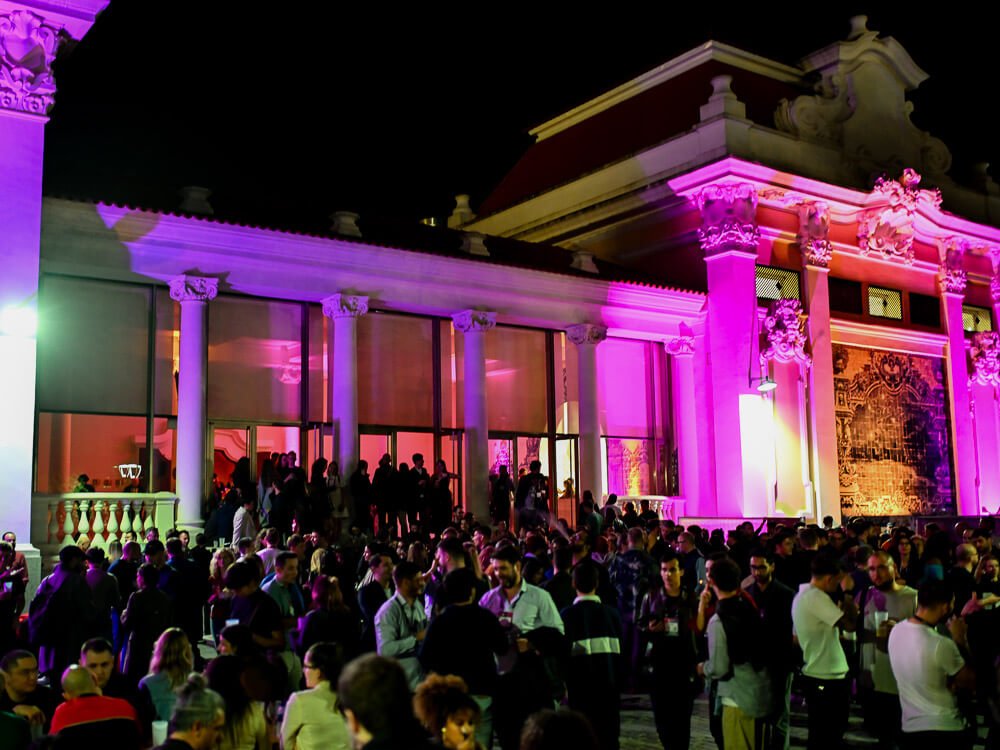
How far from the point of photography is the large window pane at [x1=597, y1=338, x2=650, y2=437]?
25547 millimetres

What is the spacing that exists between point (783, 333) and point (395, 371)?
10.2 metres

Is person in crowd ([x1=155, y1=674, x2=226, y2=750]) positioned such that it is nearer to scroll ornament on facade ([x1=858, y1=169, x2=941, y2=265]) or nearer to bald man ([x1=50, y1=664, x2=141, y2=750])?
bald man ([x1=50, y1=664, x2=141, y2=750])

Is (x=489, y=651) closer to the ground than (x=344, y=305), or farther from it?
closer to the ground

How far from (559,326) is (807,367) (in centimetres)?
725

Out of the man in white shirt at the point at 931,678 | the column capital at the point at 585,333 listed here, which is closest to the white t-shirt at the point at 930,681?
the man in white shirt at the point at 931,678

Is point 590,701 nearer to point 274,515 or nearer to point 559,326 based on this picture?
point 274,515

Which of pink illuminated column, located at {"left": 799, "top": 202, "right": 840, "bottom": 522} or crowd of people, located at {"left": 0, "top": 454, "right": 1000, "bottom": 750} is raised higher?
pink illuminated column, located at {"left": 799, "top": 202, "right": 840, "bottom": 522}

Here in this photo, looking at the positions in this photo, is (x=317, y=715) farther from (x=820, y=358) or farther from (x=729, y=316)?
(x=820, y=358)

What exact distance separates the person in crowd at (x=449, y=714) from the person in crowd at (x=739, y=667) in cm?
297

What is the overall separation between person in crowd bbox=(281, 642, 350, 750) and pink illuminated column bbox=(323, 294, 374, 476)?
1403cm

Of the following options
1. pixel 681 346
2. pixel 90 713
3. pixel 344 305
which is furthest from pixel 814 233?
pixel 90 713

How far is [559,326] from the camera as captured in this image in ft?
78.5

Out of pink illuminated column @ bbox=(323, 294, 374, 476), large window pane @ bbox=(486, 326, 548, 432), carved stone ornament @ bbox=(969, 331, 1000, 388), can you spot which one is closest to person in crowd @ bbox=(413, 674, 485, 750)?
pink illuminated column @ bbox=(323, 294, 374, 476)

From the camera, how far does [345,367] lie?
20266 millimetres
